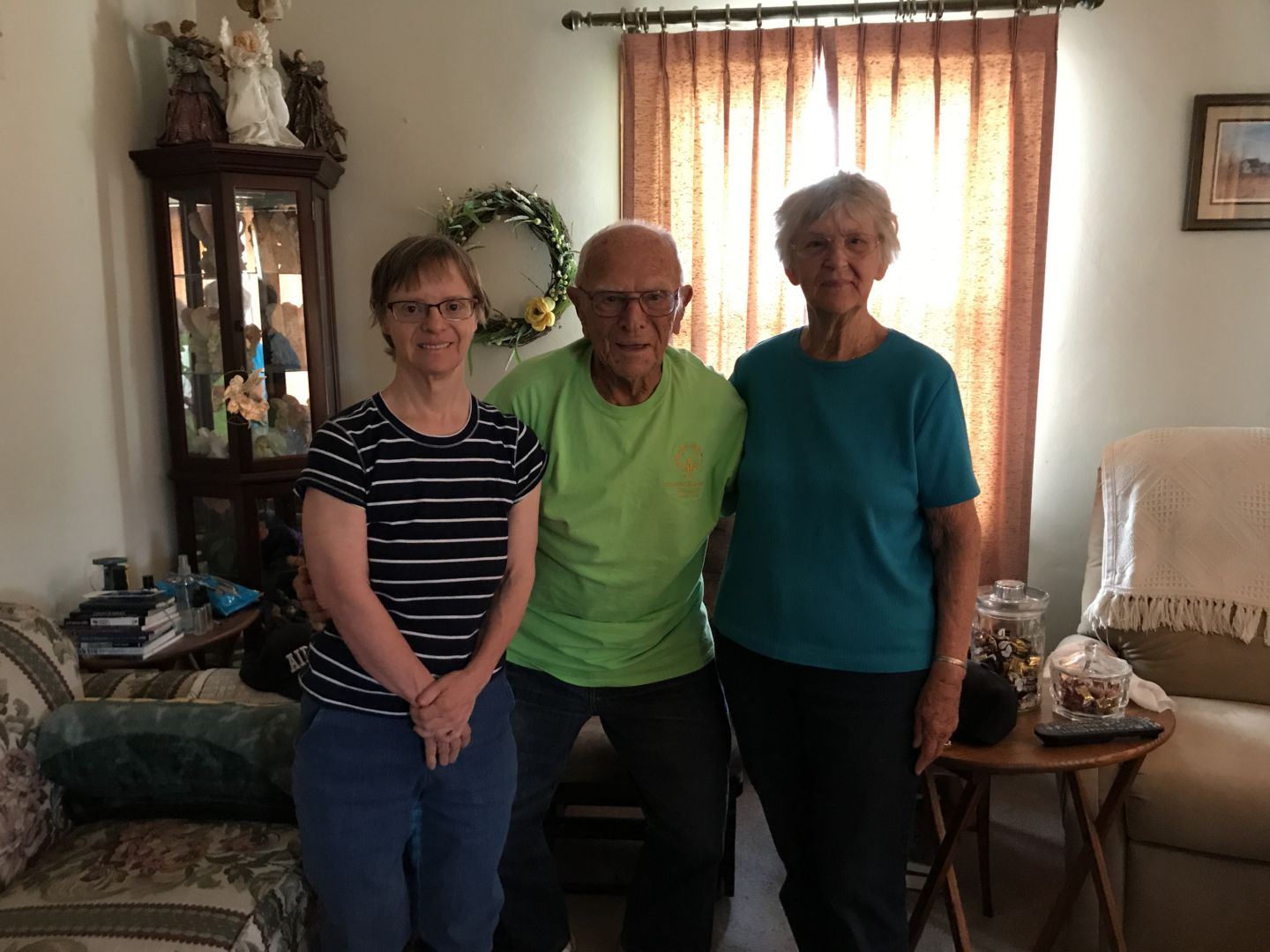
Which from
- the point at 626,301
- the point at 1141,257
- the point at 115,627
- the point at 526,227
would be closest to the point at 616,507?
the point at 626,301

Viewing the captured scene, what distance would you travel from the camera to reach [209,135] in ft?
8.68

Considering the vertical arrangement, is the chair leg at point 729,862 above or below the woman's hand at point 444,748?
below

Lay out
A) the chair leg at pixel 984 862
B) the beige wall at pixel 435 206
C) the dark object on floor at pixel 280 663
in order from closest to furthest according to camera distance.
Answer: the dark object on floor at pixel 280 663 < the chair leg at pixel 984 862 < the beige wall at pixel 435 206

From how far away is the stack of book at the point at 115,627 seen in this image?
2.15m

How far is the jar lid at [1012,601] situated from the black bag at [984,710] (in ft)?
0.65

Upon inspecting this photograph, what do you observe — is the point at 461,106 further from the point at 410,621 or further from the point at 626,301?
the point at 410,621

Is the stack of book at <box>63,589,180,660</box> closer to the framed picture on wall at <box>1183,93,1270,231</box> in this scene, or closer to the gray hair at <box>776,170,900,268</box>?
the gray hair at <box>776,170,900,268</box>

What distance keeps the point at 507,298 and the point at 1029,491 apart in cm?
181


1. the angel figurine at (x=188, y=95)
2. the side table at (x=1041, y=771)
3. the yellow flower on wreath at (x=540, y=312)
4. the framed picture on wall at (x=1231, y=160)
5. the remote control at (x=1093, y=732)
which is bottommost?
the side table at (x=1041, y=771)

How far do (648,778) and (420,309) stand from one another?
905 millimetres

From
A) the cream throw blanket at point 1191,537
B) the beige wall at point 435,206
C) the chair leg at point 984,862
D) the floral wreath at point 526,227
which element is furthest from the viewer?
the floral wreath at point 526,227

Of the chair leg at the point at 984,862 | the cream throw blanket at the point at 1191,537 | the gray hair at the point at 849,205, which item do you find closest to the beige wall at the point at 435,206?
the cream throw blanket at the point at 1191,537

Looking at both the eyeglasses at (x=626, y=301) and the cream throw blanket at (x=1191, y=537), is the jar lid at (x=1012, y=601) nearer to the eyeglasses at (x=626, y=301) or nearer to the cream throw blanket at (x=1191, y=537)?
the cream throw blanket at (x=1191, y=537)

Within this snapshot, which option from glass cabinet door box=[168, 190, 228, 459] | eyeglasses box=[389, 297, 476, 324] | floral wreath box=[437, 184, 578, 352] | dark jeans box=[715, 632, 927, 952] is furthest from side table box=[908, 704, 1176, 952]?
glass cabinet door box=[168, 190, 228, 459]
